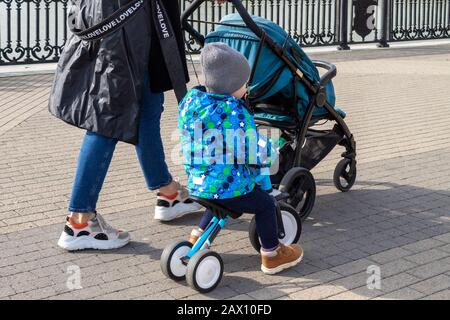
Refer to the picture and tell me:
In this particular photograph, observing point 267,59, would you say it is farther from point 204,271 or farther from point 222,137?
point 204,271

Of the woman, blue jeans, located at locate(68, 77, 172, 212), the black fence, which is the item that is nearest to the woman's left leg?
blue jeans, located at locate(68, 77, 172, 212)

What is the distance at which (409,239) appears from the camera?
4.92 m

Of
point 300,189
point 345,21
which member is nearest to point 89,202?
point 300,189

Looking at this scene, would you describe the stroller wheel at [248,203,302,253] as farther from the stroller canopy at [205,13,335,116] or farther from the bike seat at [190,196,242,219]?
the stroller canopy at [205,13,335,116]

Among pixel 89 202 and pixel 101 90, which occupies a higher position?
pixel 101 90

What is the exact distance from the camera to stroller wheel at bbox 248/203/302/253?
4.52 metres

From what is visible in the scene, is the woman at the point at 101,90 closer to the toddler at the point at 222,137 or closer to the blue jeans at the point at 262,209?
the toddler at the point at 222,137

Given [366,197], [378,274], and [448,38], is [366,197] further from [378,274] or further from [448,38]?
[448,38]

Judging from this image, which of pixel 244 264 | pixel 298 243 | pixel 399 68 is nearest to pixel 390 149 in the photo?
pixel 298 243

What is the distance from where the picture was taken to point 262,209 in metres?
4.22

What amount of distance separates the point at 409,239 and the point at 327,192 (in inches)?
46.8

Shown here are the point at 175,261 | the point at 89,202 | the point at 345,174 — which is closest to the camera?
the point at 175,261

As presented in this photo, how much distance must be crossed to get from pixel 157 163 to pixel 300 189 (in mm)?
955

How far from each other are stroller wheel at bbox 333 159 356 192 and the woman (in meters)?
1.70
